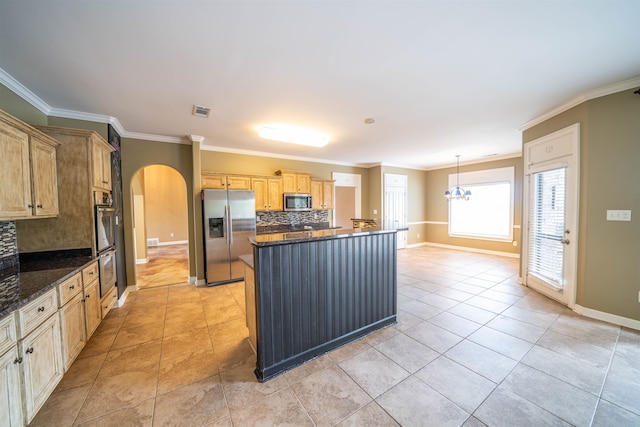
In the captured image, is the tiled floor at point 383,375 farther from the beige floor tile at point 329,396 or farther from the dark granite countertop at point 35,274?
the dark granite countertop at point 35,274

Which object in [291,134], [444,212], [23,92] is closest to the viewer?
[23,92]

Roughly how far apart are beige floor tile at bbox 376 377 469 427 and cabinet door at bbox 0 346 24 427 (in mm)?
2270

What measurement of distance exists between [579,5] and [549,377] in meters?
2.74

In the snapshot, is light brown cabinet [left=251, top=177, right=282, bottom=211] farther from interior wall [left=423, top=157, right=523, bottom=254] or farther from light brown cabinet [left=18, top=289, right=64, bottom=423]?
interior wall [left=423, top=157, right=523, bottom=254]

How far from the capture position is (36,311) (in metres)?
1.58

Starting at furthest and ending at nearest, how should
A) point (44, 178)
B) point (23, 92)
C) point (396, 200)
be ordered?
1. point (396, 200)
2. point (23, 92)
3. point (44, 178)

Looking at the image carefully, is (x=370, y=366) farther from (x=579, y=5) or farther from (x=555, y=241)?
(x=555, y=241)

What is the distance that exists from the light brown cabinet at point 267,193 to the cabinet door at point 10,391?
3.72m

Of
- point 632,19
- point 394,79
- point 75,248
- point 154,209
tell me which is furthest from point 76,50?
point 154,209

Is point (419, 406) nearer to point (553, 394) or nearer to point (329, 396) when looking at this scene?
point (329, 396)

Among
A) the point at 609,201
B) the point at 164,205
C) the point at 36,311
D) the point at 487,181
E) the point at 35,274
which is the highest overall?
the point at 487,181

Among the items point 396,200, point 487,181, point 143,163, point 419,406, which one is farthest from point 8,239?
point 487,181

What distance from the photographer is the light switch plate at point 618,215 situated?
2566mm

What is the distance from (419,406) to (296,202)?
4.23 metres
